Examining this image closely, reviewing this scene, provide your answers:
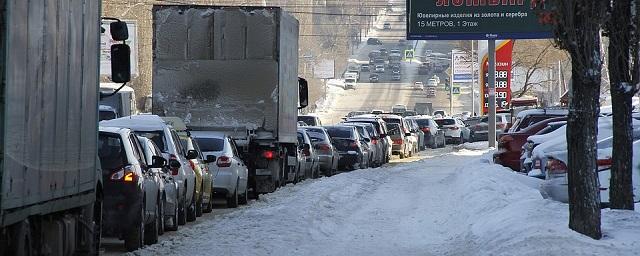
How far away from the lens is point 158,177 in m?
17.0

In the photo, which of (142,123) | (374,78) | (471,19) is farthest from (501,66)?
(374,78)

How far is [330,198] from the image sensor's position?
23672 millimetres

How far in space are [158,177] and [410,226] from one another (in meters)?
3.81

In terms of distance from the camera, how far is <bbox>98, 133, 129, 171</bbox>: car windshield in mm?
15320

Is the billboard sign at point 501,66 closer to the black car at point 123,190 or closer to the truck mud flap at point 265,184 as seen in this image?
the truck mud flap at point 265,184

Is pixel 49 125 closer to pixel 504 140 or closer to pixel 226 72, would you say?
pixel 226 72

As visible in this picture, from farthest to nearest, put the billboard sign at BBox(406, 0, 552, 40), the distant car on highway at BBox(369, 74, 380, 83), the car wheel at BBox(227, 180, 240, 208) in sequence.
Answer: the distant car on highway at BBox(369, 74, 380, 83) → the billboard sign at BBox(406, 0, 552, 40) → the car wheel at BBox(227, 180, 240, 208)

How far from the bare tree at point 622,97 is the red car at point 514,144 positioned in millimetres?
14060

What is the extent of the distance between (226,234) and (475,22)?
27.7 meters

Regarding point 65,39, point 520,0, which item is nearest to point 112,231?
point 65,39

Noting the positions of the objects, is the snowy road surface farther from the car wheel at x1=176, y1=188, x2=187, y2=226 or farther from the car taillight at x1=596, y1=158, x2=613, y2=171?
the car taillight at x1=596, y1=158, x2=613, y2=171

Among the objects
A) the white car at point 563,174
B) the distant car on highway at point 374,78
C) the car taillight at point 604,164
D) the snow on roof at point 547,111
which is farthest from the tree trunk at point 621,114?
the distant car on highway at point 374,78

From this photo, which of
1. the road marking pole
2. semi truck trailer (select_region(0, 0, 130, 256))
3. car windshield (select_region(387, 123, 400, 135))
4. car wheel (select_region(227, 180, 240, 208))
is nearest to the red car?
car wheel (select_region(227, 180, 240, 208))

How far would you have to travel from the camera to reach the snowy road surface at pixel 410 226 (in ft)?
43.8
